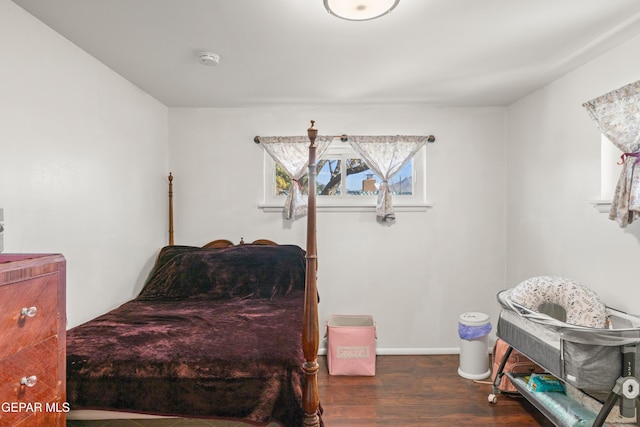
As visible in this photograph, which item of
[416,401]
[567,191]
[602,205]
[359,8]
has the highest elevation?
[359,8]

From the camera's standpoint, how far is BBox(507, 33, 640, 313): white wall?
2.14m

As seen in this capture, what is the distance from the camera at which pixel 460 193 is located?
348 centimetres

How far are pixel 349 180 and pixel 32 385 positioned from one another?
2.88 metres

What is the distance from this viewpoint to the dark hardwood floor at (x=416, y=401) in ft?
7.66

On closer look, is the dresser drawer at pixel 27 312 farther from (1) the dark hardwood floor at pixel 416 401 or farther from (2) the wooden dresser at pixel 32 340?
(1) the dark hardwood floor at pixel 416 401

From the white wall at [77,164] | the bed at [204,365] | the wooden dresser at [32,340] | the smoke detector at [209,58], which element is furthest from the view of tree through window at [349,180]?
the wooden dresser at [32,340]

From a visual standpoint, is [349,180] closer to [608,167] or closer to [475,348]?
[475,348]

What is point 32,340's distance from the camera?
108 centimetres

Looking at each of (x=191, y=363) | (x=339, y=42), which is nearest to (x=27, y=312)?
(x=191, y=363)

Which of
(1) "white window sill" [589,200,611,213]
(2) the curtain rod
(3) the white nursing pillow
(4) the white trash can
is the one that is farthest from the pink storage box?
(1) "white window sill" [589,200,611,213]

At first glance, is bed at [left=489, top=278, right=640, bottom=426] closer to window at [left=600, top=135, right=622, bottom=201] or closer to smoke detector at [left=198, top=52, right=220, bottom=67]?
window at [left=600, top=135, right=622, bottom=201]

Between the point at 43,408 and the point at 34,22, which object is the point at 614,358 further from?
the point at 34,22

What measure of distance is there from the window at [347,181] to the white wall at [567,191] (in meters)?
0.88

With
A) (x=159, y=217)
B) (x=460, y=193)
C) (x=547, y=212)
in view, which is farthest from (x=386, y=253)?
(x=159, y=217)
